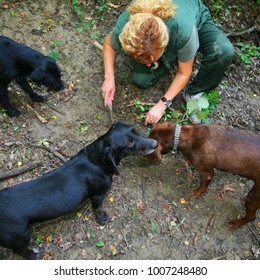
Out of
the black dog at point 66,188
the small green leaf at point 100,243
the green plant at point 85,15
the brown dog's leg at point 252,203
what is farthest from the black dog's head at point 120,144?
the green plant at point 85,15

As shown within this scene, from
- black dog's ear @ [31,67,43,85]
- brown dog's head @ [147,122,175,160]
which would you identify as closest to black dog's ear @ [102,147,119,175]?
brown dog's head @ [147,122,175,160]

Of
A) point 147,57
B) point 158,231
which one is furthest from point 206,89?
point 158,231

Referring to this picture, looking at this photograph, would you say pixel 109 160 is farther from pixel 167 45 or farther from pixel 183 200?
pixel 167 45

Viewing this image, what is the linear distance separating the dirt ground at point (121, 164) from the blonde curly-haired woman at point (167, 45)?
464mm

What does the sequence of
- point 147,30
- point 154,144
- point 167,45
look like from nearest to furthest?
point 147,30, point 154,144, point 167,45

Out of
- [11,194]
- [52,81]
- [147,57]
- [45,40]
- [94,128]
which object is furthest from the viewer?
[45,40]

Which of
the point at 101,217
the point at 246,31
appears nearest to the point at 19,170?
the point at 101,217

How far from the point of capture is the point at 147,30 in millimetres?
3672

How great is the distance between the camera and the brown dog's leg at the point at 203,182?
4371 mm

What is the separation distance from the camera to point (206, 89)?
17.5 ft

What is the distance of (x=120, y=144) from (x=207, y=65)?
2.06 meters

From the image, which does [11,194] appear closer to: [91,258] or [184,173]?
[91,258]

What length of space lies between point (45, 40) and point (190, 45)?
8.38ft

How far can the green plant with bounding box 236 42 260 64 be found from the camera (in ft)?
20.1
